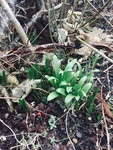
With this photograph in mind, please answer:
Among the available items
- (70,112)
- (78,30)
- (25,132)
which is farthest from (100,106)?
(78,30)

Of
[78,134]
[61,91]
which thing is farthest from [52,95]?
[78,134]

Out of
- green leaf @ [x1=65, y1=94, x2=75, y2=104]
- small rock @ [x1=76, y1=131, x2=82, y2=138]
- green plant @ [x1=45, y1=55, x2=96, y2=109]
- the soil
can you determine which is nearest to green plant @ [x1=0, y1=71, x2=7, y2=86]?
the soil

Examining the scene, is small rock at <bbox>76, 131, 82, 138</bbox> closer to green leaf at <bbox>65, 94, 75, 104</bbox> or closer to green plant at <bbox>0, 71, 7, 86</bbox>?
green leaf at <bbox>65, 94, 75, 104</bbox>

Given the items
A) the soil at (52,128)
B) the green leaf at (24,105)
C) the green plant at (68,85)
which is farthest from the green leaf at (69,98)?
the green leaf at (24,105)

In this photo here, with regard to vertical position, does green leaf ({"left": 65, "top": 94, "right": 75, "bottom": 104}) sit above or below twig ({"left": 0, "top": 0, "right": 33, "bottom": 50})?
below

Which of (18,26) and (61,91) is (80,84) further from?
(18,26)

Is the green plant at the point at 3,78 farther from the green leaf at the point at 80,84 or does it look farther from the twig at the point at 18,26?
the green leaf at the point at 80,84

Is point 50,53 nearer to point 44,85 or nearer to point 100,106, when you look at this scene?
point 44,85

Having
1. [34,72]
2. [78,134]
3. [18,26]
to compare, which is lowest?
[78,134]

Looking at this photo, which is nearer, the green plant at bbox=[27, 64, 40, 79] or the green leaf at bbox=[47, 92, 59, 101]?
the green leaf at bbox=[47, 92, 59, 101]
